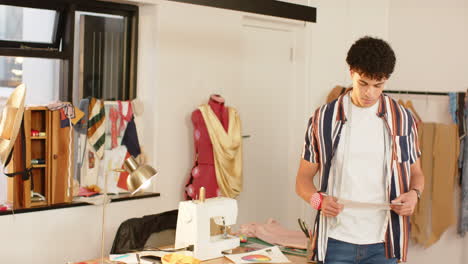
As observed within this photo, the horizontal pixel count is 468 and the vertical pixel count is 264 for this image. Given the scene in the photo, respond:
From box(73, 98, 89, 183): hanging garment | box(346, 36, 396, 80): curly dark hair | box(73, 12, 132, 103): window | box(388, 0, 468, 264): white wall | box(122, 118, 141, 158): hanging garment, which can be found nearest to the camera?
box(346, 36, 396, 80): curly dark hair

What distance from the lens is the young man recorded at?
2.55m

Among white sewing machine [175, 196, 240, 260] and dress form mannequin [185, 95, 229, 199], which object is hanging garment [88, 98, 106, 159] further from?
white sewing machine [175, 196, 240, 260]

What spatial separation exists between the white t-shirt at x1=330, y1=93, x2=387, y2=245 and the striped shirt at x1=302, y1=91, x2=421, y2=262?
0.03 metres

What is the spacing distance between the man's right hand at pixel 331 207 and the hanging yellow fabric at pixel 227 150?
2.70m

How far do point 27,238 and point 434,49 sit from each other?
373cm

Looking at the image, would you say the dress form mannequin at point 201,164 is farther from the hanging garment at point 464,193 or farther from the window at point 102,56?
the hanging garment at point 464,193

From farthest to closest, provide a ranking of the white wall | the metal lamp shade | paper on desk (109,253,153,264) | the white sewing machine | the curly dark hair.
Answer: the white wall < the white sewing machine < paper on desk (109,253,153,264) < the metal lamp shade < the curly dark hair

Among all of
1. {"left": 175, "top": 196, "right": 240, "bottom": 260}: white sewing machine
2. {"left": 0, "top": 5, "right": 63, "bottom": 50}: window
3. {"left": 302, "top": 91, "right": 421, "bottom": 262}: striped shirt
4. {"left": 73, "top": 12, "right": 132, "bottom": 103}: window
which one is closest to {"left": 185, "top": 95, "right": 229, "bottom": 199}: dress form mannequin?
{"left": 73, "top": 12, "right": 132, "bottom": 103}: window

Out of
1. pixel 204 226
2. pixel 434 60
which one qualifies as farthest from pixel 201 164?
pixel 434 60

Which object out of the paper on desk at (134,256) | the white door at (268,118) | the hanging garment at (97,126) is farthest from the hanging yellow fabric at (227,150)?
the paper on desk at (134,256)

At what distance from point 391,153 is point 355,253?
0.42 meters

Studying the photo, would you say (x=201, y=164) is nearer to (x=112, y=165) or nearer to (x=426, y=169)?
(x=112, y=165)

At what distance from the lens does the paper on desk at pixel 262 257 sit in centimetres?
314

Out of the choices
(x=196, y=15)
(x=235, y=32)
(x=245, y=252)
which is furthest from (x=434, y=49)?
(x=245, y=252)
